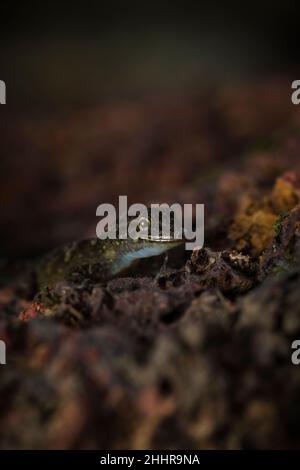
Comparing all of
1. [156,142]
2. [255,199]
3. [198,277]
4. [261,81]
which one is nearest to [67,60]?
[261,81]

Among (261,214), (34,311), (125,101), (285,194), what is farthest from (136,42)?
(34,311)

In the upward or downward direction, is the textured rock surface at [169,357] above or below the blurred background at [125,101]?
below

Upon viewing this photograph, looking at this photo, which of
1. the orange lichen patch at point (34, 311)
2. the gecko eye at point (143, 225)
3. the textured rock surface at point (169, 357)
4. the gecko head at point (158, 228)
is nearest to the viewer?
the textured rock surface at point (169, 357)

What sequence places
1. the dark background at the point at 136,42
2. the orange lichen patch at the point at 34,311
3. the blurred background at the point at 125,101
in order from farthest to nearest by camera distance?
the dark background at the point at 136,42 → the blurred background at the point at 125,101 → the orange lichen patch at the point at 34,311

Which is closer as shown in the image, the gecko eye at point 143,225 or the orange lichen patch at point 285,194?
the gecko eye at point 143,225

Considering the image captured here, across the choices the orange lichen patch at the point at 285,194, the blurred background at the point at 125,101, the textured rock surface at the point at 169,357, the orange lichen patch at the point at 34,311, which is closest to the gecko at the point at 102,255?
the textured rock surface at the point at 169,357

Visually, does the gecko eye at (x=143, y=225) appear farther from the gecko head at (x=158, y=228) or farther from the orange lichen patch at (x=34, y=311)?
the orange lichen patch at (x=34, y=311)

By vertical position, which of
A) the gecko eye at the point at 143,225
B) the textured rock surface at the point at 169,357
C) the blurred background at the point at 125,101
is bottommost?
the textured rock surface at the point at 169,357
